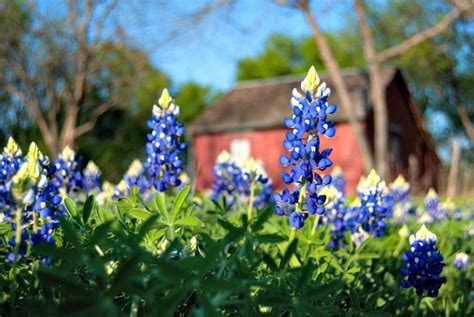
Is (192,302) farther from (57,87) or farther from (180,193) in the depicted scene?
(57,87)

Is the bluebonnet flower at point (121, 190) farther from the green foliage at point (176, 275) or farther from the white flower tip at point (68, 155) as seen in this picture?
the green foliage at point (176, 275)

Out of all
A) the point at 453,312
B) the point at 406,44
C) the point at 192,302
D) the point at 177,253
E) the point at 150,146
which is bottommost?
the point at 453,312

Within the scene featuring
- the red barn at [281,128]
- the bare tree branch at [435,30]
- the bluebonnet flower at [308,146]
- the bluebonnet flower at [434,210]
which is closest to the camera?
the bluebonnet flower at [308,146]

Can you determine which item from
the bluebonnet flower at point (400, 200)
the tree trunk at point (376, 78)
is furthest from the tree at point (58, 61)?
the bluebonnet flower at point (400, 200)

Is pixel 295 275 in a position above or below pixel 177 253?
below

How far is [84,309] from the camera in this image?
1.32m

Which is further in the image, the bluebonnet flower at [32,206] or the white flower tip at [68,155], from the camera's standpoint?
the white flower tip at [68,155]

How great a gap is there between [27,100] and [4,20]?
11.0 feet

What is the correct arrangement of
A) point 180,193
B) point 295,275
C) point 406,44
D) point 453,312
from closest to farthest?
1. point 295,275
2. point 180,193
3. point 453,312
4. point 406,44

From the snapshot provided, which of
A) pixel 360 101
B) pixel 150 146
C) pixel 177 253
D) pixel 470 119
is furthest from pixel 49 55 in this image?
pixel 470 119

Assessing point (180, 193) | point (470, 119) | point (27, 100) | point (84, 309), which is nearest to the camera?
point (84, 309)

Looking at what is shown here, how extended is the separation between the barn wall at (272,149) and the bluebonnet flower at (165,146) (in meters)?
16.8

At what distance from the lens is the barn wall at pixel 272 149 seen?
20922 millimetres

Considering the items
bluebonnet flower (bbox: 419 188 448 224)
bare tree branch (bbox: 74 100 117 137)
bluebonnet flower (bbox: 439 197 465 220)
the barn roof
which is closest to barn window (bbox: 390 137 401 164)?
the barn roof
